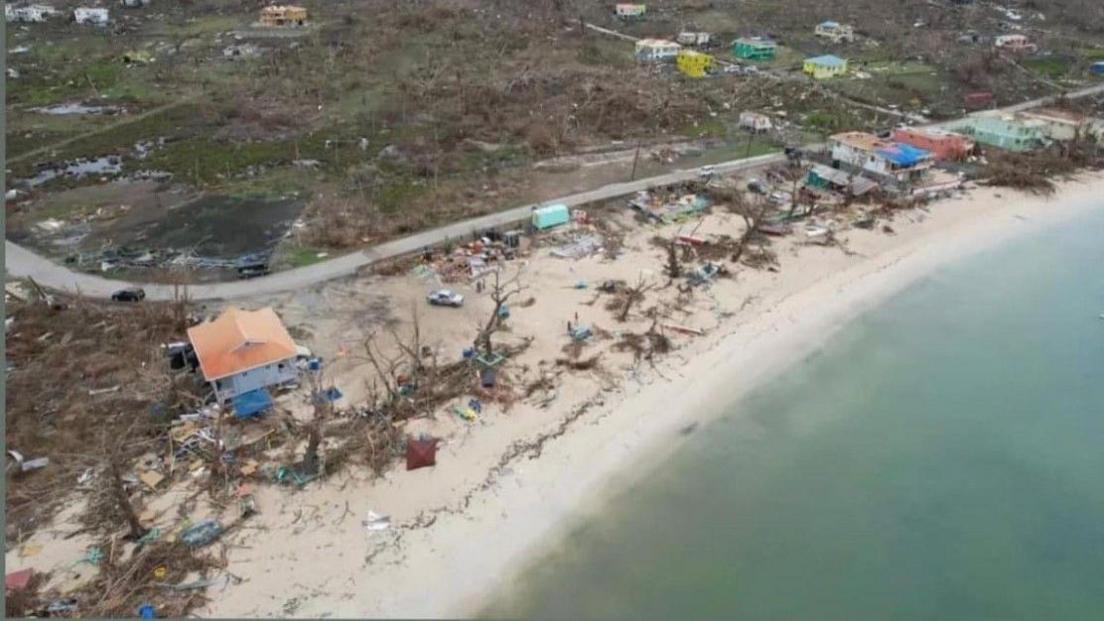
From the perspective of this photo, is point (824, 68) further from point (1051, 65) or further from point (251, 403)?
point (251, 403)

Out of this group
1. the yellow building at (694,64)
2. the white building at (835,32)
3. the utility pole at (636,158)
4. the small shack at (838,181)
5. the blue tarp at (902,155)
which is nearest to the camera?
the small shack at (838,181)

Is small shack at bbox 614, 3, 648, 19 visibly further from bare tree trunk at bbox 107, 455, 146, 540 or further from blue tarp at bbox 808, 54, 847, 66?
bare tree trunk at bbox 107, 455, 146, 540

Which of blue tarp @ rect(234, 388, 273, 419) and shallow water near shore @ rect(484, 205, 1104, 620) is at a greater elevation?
blue tarp @ rect(234, 388, 273, 419)

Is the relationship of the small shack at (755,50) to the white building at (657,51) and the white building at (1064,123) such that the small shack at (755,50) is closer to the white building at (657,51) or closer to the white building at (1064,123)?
the white building at (657,51)

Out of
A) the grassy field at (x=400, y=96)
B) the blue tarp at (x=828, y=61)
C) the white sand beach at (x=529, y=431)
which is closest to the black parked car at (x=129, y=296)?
the white sand beach at (x=529, y=431)

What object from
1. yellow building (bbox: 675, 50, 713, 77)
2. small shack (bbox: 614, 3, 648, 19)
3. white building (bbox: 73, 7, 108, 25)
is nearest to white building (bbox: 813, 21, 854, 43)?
small shack (bbox: 614, 3, 648, 19)

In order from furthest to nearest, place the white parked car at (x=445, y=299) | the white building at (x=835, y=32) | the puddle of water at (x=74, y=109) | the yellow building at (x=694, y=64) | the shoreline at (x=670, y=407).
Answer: the white building at (x=835, y=32) → the yellow building at (x=694, y=64) → the puddle of water at (x=74, y=109) → the white parked car at (x=445, y=299) → the shoreline at (x=670, y=407)

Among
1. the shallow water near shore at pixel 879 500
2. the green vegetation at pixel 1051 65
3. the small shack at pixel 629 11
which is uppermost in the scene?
the small shack at pixel 629 11
